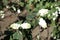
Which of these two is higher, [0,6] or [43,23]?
[0,6]

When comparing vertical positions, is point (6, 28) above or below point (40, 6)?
below

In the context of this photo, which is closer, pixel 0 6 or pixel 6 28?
pixel 6 28

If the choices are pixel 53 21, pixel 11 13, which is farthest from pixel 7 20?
pixel 53 21

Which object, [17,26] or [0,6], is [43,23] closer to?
[17,26]

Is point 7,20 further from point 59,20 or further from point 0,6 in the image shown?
point 59,20

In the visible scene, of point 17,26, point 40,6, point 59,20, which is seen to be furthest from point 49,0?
point 17,26

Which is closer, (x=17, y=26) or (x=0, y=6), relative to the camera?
(x=17, y=26)

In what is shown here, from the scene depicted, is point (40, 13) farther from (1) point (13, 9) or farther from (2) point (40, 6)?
(1) point (13, 9)

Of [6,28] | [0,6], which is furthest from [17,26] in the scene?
[0,6]
